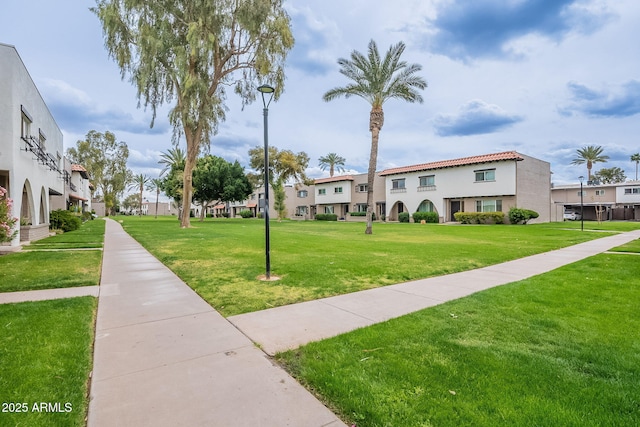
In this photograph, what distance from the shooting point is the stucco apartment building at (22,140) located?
11.7 m

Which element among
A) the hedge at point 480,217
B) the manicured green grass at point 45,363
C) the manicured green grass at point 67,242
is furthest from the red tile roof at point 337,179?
the manicured green grass at point 45,363

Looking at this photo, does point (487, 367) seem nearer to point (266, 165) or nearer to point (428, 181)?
point (266, 165)

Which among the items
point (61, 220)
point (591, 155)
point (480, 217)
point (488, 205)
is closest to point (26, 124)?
point (61, 220)

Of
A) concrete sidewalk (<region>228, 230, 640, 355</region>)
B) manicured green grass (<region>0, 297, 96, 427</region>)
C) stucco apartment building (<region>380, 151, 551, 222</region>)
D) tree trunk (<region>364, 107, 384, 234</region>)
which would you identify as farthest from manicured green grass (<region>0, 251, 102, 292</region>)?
stucco apartment building (<region>380, 151, 551, 222</region>)

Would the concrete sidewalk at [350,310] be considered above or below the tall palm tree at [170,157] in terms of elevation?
below

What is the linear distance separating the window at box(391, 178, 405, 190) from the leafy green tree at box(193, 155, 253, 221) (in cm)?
1925

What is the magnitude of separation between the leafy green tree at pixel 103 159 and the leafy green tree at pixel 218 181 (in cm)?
2745

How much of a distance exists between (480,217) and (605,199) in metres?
30.0

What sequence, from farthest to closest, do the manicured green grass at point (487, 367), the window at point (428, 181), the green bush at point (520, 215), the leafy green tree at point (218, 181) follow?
the leafy green tree at point (218, 181), the window at point (428, 181), the green bush at point (520, 215), the manicured green grass at point (487, 367)

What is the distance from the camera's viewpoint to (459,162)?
113ft

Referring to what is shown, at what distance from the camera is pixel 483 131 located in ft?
122

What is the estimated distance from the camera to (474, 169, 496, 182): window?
106ft

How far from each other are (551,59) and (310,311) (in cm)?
1932

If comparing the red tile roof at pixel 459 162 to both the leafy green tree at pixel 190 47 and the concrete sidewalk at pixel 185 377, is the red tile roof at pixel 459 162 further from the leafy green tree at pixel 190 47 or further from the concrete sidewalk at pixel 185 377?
the concrete sidewalk at pixel 185 377
